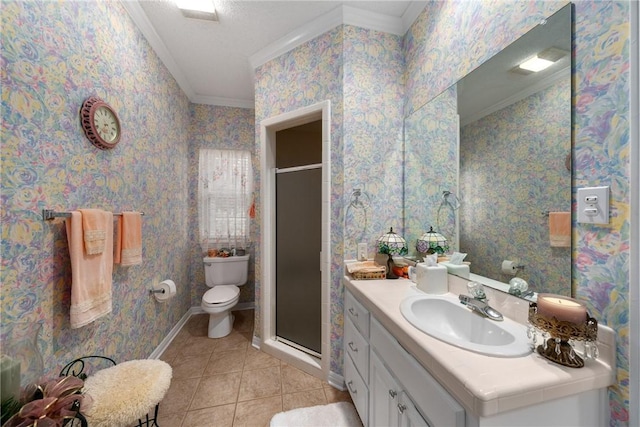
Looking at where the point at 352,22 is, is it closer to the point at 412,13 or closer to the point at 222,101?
the point at 412,13

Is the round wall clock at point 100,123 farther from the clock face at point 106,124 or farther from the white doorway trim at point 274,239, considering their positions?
the white doorway trim at point 274,239

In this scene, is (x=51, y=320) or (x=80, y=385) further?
(x=51, y=320)

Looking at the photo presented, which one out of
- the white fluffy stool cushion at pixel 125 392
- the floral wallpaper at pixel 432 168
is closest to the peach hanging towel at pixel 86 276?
the white fluffy stool cushion at pixel 125 392

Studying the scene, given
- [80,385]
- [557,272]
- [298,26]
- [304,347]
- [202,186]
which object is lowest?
[304,347]

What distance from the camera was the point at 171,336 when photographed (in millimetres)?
2309

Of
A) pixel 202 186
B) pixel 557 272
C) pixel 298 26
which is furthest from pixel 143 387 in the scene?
pixel 298 26

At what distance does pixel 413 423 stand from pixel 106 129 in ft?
6.96

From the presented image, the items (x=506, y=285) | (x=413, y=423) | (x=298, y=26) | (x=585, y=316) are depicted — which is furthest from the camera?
(x=298, y=26)

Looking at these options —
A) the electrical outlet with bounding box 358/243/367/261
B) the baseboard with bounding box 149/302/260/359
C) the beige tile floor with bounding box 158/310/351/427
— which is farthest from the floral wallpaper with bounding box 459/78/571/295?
the baseboard with bounding box 149/302/260/359

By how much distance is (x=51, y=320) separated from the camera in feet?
3.40

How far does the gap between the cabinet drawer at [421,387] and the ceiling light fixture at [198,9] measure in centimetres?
237

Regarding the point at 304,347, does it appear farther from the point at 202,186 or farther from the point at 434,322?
the point at 202,186

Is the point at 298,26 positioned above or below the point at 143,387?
above

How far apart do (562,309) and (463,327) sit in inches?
18.2
